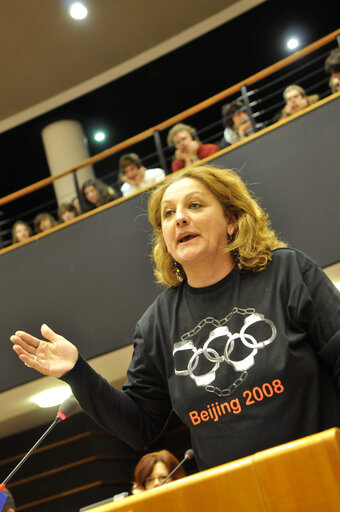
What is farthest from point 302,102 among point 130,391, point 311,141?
point 130,391

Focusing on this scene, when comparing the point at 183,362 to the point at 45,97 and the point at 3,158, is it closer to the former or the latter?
the point at 45,97

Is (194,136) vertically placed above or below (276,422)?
above

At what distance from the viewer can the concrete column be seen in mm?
7066

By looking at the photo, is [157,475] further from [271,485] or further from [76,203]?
[271,485]

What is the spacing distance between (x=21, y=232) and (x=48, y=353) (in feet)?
14.0

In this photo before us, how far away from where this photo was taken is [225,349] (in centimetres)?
115

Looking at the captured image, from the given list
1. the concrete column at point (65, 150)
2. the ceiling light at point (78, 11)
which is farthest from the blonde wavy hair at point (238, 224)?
the concrete column at point (65, 150)

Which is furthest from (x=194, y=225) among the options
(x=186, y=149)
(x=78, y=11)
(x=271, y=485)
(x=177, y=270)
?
(x=78, y=11)

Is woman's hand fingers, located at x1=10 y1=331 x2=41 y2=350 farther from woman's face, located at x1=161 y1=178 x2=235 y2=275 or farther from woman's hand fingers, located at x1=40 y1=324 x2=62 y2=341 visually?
woman's face, located at x1=161 y1=178 x2=235 y2=275

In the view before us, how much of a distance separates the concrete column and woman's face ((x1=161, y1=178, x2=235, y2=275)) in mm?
5730

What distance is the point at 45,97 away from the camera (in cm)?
747

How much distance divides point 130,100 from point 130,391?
21.8ft

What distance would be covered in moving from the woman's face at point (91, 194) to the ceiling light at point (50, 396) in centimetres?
157

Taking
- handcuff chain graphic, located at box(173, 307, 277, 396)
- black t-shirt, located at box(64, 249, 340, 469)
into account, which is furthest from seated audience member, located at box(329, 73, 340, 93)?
handcuff chain graphic, located at box(173, 307, 277, 396)
